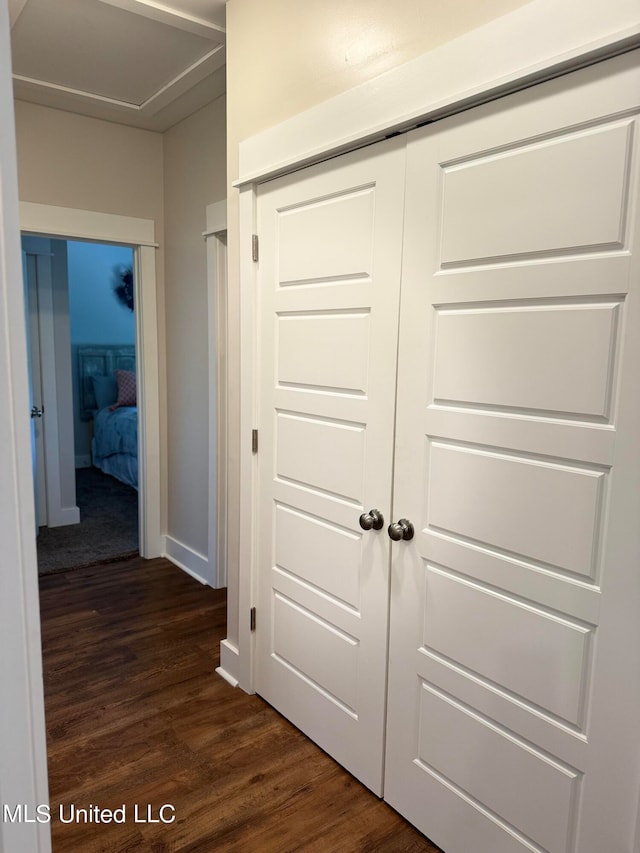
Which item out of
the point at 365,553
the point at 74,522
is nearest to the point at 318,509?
the point at 365,553

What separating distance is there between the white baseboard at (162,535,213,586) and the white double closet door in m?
1.49

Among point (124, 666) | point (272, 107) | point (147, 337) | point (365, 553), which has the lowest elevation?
point (124, 666)

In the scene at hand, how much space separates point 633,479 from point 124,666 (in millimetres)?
2289

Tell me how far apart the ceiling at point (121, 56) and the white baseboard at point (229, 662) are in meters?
2.57

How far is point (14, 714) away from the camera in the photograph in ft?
2.43

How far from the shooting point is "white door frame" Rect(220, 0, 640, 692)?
47.0 inches

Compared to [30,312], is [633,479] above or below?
below

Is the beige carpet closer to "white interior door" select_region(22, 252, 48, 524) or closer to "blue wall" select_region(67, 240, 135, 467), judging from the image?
"white interior door" select_region(22, 252, 48, 524)

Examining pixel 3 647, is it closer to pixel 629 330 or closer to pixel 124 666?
pixel 629 330

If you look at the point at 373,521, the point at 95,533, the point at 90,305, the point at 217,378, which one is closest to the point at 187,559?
the point at 95,533

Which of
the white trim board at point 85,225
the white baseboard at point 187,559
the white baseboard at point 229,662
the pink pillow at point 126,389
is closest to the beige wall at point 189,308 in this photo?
the white baseboard at point 187,559

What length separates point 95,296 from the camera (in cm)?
688

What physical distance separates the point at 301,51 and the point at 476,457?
145cm

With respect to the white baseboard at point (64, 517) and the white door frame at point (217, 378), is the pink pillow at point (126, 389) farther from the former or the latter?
the white door frame at point (217, 378)
